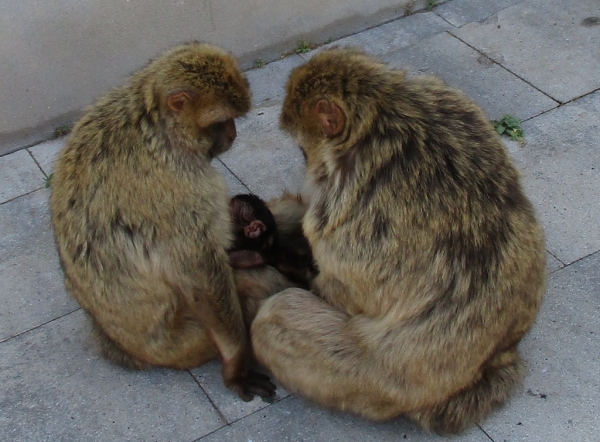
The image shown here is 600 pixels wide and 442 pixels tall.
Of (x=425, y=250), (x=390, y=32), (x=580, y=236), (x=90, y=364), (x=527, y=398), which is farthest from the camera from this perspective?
(x=390, y=32)

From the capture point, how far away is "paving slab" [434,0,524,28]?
6.98m

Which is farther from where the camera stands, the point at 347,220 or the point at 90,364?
the point at 90,364

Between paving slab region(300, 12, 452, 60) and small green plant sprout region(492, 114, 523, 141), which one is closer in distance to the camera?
small green plant sprout region(492, 114, 523, 141)

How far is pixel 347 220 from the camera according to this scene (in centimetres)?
356

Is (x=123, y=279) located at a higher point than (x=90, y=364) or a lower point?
higher

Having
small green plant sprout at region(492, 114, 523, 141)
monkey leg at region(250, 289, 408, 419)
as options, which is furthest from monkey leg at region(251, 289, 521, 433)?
small green plant sprout at region(492, 114, 523, 141)

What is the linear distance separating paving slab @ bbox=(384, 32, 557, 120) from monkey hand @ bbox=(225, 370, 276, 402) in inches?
104

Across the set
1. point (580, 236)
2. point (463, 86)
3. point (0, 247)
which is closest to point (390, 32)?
point (463, 86)

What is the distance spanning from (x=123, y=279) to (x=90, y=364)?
2.80 ft

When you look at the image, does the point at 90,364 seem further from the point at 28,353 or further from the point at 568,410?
the point at 568,410

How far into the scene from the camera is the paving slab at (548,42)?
625cm

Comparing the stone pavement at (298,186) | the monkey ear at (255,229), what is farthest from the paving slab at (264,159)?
the monkey ear at (255,229)

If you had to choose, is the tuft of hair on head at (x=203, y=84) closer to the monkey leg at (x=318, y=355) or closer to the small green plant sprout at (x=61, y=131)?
the monkey leg at (x=318, y=355)

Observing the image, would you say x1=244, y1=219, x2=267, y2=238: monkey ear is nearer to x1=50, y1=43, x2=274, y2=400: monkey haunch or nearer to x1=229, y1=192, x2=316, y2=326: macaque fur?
x1=229, y1=192, x2=316, y2=326: macaque fur
